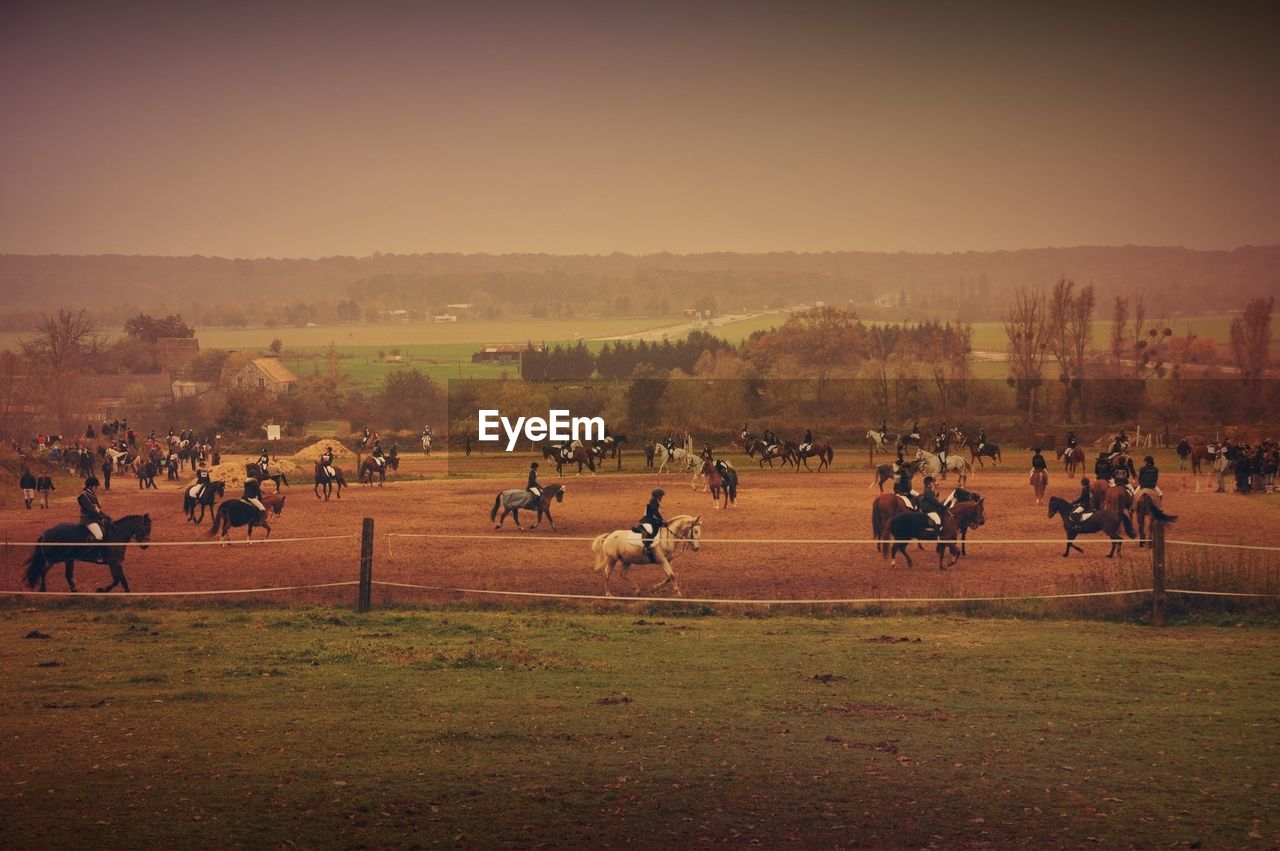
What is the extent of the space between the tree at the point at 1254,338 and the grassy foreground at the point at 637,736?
201 feet

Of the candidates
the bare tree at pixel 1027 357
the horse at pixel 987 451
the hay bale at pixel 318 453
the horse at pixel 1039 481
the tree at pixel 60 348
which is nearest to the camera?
the horse at pixel 1039 481

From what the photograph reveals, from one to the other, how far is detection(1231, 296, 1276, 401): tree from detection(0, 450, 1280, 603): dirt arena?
31.5 m

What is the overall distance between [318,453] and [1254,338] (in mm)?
55161

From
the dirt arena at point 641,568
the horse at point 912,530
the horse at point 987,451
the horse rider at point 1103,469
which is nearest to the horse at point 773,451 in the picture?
the dirt arena at point 641,568

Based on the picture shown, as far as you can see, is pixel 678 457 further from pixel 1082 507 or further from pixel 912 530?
pixel 912 530

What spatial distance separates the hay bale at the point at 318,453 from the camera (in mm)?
58381

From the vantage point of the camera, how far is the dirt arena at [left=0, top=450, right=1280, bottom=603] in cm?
2300

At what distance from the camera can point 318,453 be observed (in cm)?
6041

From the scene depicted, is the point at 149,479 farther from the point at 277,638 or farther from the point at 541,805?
the point at 541,805

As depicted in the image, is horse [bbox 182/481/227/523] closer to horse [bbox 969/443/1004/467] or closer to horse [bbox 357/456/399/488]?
horse [bbox 357/456/399/488]

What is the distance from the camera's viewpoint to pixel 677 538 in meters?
21.7

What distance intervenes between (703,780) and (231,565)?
17.6 meters

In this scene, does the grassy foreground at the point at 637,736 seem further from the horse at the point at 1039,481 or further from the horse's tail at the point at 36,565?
the horse at the point at 1039,481

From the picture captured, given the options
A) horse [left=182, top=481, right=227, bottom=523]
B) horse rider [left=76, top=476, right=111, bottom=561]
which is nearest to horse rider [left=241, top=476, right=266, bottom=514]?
horse rider [left=76, top=476, right=111, bottom=561]
